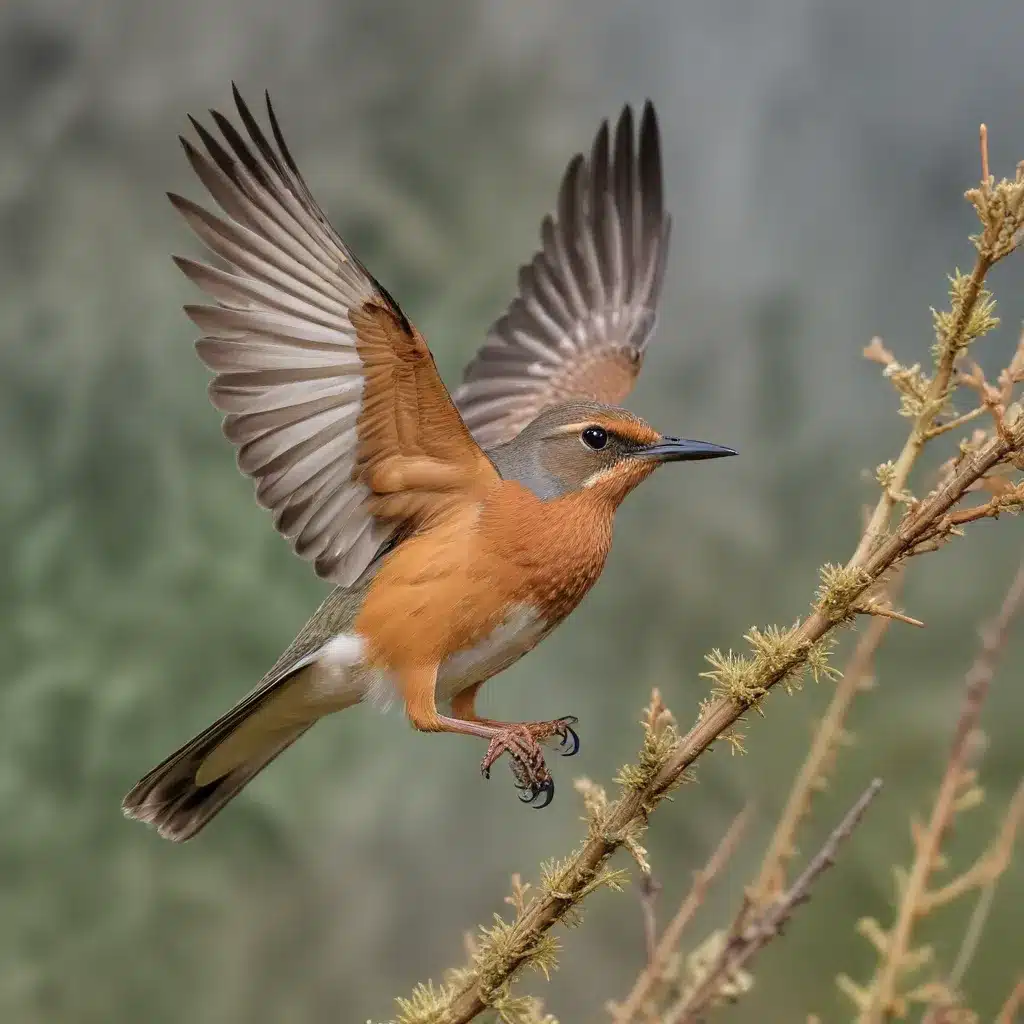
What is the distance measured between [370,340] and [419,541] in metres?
0.51

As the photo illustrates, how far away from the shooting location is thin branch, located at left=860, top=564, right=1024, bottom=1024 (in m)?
2.45

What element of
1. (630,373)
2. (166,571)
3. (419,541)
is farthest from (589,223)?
(166,571)

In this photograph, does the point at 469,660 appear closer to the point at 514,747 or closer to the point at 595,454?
the point at 514,747

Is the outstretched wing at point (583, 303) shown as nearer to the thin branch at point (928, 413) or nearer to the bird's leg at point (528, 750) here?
the bird's leg at point (528, 750)

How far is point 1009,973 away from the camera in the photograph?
4.56 meters

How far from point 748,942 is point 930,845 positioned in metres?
0.38

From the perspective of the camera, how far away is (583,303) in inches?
177

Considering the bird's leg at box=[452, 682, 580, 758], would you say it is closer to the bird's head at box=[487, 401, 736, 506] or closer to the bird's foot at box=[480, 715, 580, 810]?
the bird's foot at box=[480, 715, 580, 810]

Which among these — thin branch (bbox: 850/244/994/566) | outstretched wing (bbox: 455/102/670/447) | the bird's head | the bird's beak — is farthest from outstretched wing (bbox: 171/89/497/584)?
outstretched wing (bbox: 455/102/670/447)

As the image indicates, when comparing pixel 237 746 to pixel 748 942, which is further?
pixel 237 746

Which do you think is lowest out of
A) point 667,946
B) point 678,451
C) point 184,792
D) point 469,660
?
point 667,946

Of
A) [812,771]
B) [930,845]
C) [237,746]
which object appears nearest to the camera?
[930,845]

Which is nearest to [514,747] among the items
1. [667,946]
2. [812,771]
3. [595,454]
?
[667,946]

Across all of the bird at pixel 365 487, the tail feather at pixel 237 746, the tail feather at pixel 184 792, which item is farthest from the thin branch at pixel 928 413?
the tail feather at pixel 184 792
